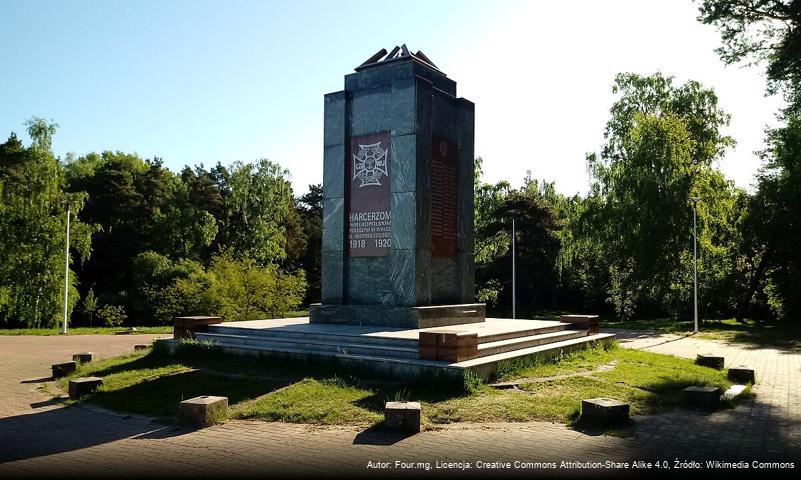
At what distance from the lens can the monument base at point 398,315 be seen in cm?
1336

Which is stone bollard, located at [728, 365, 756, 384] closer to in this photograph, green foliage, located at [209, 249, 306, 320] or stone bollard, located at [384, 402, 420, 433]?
stone bollard, located at [384, 402, 420, 433]

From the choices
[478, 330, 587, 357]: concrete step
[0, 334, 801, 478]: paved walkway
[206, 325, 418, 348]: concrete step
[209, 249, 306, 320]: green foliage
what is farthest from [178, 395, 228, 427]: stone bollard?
[209, 249, 306, 320]: green foliage

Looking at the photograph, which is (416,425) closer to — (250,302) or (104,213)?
(250,302)

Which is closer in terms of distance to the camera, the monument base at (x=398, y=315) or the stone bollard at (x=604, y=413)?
the stone bollard at (x=604, y=413)

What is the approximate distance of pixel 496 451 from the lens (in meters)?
6.47

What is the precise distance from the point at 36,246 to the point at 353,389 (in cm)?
2945

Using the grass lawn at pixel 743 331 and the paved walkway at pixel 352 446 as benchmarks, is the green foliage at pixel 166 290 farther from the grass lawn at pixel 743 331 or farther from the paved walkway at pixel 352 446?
the grass lawn at pixel 743 331

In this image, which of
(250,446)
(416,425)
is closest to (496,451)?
(416,425)

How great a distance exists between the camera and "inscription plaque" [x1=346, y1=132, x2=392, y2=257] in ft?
47.0

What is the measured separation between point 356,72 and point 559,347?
27.7 ft

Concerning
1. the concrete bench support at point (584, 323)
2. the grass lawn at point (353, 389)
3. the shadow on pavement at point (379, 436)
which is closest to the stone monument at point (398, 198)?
the concrete bench support at point (584, 323)

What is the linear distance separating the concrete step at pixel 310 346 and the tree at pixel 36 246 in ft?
75.9

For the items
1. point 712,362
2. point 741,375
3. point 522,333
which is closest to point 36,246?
point 522,333

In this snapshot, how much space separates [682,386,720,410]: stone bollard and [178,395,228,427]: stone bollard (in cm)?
709
